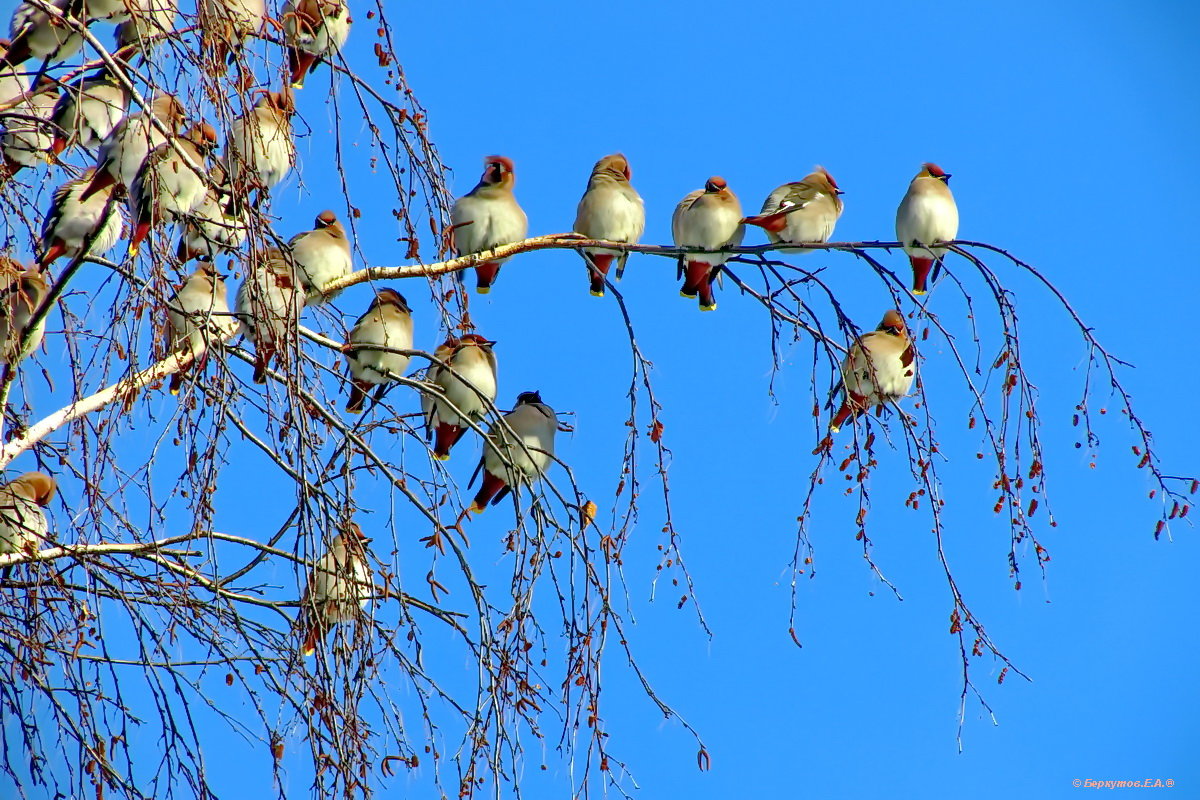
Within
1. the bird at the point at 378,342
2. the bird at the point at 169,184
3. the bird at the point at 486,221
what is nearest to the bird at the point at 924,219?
the bird at the point at 486,221

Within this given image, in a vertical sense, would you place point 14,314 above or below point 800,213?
below

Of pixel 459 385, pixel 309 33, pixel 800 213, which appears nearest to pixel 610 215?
pixel 800 213

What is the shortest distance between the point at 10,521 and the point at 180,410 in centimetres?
75

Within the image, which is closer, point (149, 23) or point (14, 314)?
point (149, 23)

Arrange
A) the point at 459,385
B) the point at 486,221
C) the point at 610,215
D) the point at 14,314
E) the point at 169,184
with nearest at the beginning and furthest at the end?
the point at 169,184 → the point at 14,314 → the point at 459,385 → the point at 486,221 → the point at 610,215

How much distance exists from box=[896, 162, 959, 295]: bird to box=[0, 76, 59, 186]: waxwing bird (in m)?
2.93

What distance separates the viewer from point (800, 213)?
16.7 feet

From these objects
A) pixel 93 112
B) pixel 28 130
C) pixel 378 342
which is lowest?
pixel 378 342

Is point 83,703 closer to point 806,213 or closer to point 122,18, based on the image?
point 122,18

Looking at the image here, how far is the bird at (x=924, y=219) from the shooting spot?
5.13 m

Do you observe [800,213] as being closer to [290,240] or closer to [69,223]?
[290,240]

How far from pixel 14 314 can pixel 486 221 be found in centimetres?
179

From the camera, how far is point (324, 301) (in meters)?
4.36

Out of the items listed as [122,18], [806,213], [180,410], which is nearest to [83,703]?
[180,410]
